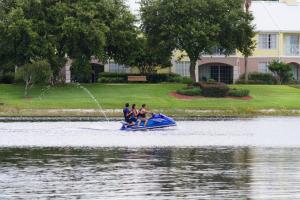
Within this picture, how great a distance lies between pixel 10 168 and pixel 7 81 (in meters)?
54.3

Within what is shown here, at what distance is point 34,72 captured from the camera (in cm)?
7212

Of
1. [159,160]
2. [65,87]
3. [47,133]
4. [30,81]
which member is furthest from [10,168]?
[65,87]

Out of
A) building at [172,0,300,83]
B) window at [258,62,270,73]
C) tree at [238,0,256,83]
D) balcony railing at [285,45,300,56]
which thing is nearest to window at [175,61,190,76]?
building at [172,0,300,83]

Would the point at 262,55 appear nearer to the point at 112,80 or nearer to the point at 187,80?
the point at 187,80

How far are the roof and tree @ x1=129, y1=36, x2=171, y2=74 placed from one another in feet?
47.8

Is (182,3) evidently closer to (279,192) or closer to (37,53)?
(37,53)

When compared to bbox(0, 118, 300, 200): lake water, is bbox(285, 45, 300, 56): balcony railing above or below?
above

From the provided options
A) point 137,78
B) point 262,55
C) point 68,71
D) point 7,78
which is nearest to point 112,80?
point 137,78

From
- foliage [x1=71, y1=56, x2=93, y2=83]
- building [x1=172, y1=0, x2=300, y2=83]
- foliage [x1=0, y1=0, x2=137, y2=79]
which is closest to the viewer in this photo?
foliage [x1=0, y1=0, x2=137, y2=79]

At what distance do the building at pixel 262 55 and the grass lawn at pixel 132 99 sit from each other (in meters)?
14.4

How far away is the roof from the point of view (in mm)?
98312

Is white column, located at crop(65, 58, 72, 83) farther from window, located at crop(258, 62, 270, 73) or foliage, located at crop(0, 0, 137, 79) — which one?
window, located at crop(258, 62, 270, 73)

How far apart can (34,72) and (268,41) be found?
3520cm

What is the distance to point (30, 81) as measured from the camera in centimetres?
7325
